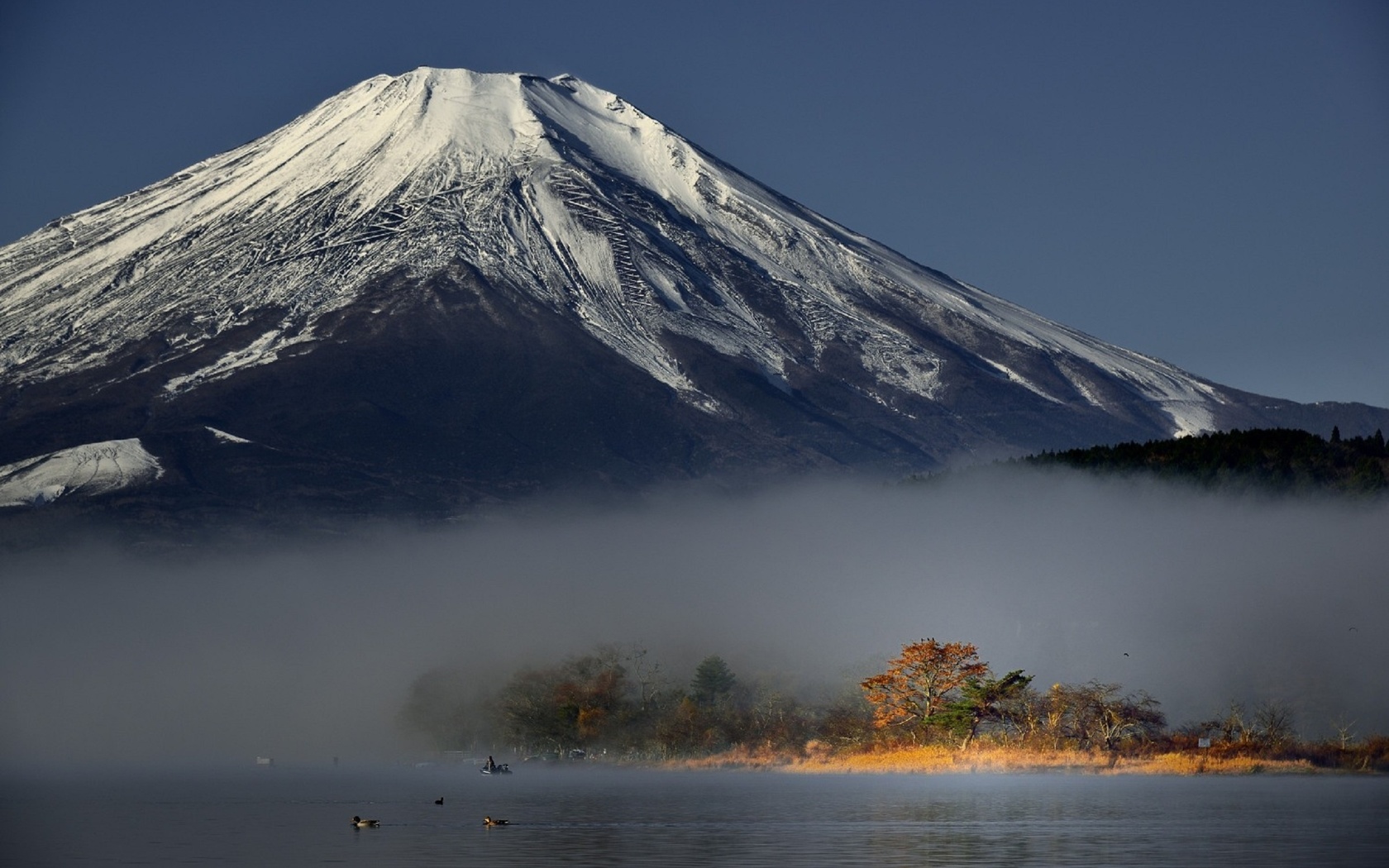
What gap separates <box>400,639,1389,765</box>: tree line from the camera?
7994 centimetres

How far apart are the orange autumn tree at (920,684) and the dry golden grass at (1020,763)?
200 centimetres

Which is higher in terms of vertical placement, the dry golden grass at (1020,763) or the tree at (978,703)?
the tree at (978,703)

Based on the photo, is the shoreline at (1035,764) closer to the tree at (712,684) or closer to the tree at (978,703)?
the tree at (978,703)

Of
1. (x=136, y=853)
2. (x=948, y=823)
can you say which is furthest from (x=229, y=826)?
(x=948, y=823)

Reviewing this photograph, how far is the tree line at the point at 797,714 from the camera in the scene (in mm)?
79938

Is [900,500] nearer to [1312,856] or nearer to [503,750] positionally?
[503,750]

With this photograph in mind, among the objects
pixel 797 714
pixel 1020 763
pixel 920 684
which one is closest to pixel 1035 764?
pixel 1020 763

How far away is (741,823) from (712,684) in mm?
51774

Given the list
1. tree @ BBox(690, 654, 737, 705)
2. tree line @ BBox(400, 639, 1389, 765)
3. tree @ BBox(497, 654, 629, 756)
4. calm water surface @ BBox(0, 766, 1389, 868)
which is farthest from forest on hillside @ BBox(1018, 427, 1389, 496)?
calm water surface @ BBox(0, 766, 1389, 868)

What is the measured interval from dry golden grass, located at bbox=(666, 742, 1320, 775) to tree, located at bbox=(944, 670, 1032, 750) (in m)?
1.02

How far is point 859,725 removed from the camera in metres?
87.4

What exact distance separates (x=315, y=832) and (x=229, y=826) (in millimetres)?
3282

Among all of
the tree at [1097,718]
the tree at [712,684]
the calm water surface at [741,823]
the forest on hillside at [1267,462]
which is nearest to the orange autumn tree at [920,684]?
the tree at [1097,718]

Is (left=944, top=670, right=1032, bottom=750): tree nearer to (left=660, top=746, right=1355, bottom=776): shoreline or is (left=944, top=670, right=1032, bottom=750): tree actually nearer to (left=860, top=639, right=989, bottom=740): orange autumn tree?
(left=660, top=746, right=1355, bottom=776): shoreline
